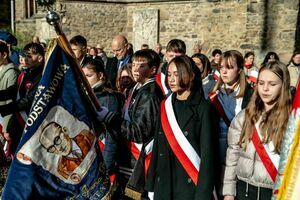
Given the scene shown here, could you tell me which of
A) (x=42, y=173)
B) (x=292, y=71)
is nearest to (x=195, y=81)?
(x=42, y=173)

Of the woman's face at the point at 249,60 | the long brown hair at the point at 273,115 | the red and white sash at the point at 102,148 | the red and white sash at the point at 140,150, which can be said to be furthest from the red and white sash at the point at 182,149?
the woman's face at the point at 249,60

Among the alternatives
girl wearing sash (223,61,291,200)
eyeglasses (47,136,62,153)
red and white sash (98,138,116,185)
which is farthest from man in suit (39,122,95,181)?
girl wearing sash (223,61,291,200)

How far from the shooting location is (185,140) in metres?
4.38

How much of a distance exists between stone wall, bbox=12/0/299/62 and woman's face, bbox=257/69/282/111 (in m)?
15.8

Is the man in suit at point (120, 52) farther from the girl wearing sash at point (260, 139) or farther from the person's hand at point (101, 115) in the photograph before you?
the girl wearing sash at point (260, 139)

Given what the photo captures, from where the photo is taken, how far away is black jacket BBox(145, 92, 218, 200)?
426 centimetres

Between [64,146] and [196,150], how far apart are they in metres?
1.18

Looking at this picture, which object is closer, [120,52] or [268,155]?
[268,155]

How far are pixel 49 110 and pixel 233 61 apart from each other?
2.00 m

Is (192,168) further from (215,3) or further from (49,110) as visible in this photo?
(215,3)

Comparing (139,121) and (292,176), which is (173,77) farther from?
(292,176)

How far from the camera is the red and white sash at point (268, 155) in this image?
400 centimetres

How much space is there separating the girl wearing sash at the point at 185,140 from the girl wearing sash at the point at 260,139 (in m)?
0.18

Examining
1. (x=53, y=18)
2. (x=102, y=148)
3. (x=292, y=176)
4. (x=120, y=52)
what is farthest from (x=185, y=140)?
(x=120, y=52)
